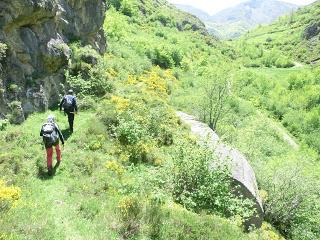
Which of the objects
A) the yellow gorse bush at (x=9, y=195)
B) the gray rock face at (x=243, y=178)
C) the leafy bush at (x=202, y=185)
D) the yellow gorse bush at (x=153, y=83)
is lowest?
the yellow gorse bush at (x=153, y=83)

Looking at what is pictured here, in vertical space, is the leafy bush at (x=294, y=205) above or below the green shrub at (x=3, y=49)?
below

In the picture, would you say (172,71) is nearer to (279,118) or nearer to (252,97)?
(252,97)

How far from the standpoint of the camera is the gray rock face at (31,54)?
2153cm

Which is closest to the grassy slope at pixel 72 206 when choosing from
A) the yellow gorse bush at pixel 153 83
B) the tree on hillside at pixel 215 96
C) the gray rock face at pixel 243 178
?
the gray rock face at pixel 243 178

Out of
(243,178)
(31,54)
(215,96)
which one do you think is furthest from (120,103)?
(215,96)

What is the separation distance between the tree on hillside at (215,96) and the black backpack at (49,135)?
2174cm

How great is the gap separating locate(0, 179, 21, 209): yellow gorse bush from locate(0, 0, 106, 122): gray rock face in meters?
7.45

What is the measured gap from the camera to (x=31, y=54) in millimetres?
23688

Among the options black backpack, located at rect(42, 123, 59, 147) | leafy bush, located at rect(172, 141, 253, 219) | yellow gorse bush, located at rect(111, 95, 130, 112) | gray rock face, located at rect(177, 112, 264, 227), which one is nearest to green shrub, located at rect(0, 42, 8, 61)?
black backpack, located at rect(42, 123, 59, 147)

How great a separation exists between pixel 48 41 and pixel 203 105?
1718 cm

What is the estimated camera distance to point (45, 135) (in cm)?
1670

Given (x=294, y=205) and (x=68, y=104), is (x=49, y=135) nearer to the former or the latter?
(x=68, y=104)

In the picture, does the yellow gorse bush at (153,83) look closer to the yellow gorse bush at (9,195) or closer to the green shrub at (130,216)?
the green shrub at (130,216)

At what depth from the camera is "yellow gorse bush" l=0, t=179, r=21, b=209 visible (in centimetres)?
1249
